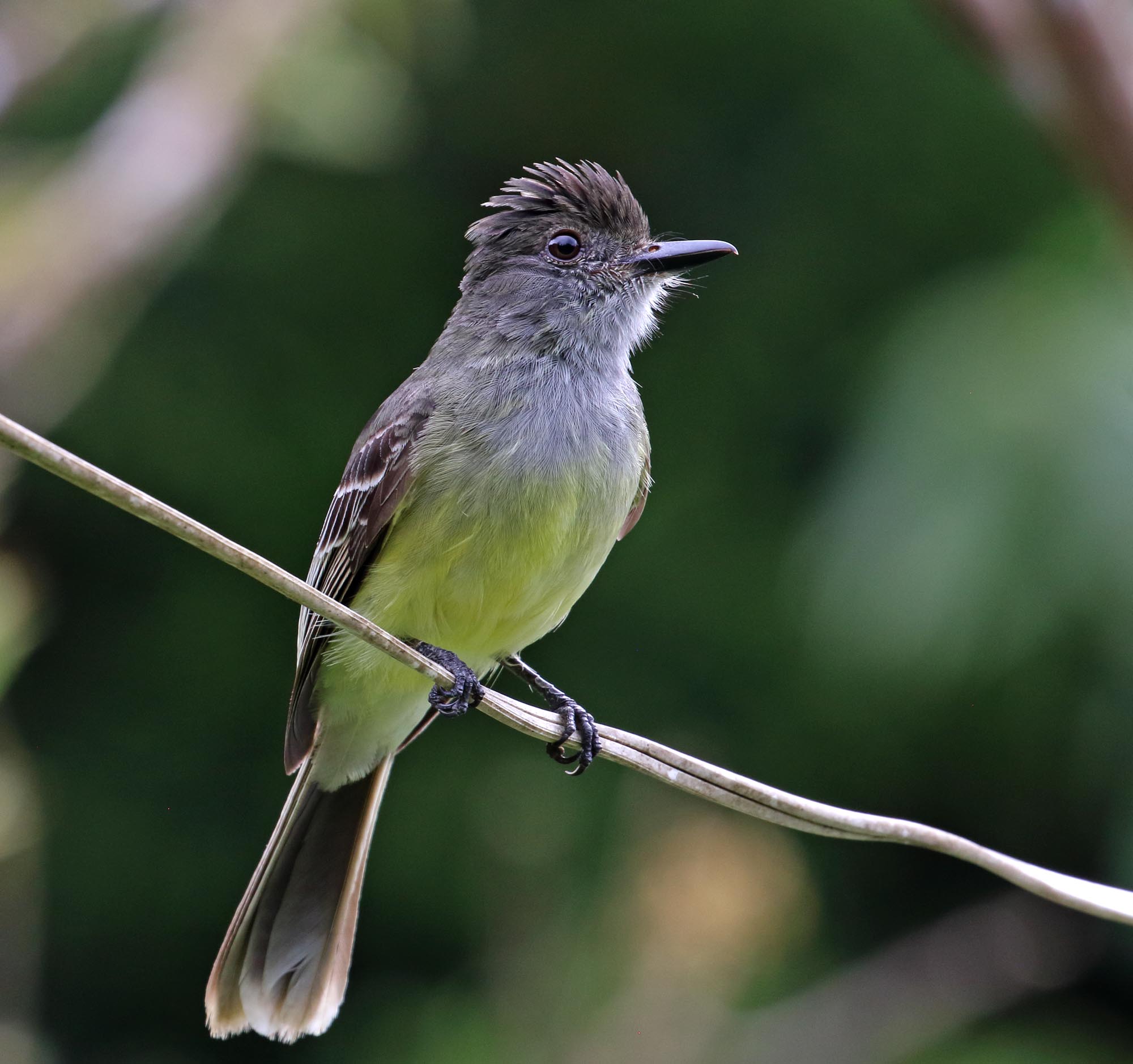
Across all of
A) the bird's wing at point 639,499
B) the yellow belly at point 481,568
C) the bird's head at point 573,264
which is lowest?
the yellow belly at point 481,568

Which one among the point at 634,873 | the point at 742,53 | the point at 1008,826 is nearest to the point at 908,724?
the point at 1008,826

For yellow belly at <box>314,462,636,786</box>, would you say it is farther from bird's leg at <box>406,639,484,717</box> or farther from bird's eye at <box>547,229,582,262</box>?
bird's eye at <box>547,229,582,262</box>

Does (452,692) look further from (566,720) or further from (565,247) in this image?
(565,247)

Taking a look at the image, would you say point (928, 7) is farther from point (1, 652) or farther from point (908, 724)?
point (1, 652)

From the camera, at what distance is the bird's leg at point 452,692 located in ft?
9.70

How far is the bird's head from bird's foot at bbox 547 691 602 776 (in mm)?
891

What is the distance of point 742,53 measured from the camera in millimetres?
6199

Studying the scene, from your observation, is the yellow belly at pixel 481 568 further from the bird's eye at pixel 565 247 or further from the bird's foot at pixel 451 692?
the bird's eye at pixel 565 247

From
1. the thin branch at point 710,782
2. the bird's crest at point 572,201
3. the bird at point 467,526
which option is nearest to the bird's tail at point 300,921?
the bird at point 467,526

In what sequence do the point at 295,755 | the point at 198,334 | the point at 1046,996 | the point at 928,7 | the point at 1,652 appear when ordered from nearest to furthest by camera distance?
the point at 1,652
the point at 295,755
the point at 928,7
the point at 1046,996
the point at 198,334

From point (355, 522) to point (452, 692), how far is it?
74 centimetres

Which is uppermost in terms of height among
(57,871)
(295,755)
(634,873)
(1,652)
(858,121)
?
(858,121)

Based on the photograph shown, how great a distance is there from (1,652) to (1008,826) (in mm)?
3774

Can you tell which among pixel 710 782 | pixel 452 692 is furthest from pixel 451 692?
pixel 710 782
